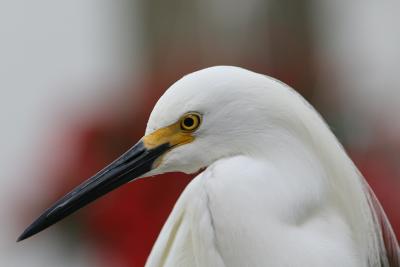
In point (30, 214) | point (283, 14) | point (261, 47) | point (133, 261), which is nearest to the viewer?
point (133, 261)

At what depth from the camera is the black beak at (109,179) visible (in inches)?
51.3

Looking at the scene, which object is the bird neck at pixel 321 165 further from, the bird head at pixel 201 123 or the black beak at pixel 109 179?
the black beak at pixel 109 179

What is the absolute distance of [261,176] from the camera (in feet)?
4.05

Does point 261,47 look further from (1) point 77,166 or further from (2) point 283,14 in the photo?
(1) point 77,166

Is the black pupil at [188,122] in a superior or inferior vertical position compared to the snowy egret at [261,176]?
superior

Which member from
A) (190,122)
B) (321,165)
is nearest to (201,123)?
(190,122)

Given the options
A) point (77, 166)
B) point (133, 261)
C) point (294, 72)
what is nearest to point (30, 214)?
point (77, 166)

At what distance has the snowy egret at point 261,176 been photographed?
1232 mm

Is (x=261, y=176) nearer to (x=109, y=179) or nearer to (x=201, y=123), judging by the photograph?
(x=201, y=123)

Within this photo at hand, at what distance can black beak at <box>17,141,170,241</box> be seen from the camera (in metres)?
1.30

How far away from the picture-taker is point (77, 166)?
2.53 metres

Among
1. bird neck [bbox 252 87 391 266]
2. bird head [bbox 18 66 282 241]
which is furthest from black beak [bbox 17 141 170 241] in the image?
bird neck [bbox 252 87 391 266]

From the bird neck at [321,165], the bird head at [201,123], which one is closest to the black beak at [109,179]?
the bird head at [201,123]

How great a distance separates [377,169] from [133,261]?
576 mm
